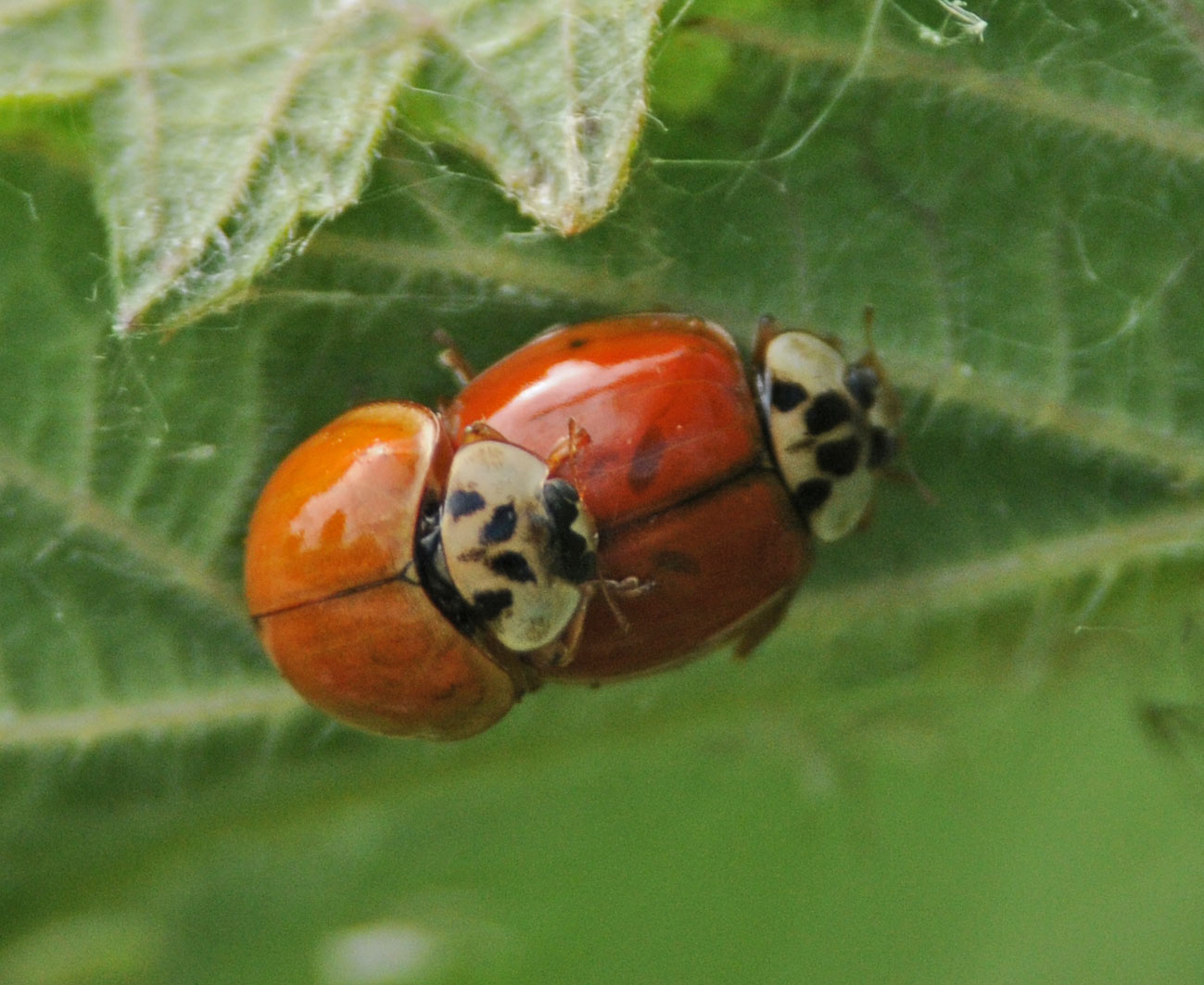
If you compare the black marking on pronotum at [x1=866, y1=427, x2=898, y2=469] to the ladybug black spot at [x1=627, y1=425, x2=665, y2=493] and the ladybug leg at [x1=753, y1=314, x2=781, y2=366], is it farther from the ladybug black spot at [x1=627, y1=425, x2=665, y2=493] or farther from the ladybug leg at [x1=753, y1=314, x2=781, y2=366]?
the ladybug black spot at [x1=627, y1=425, x2=665, y2=493]

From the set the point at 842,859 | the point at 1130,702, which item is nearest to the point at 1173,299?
the point at 1130,702

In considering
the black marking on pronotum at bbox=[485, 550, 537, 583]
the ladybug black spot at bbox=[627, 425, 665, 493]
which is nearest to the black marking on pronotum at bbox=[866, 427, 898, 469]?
the ladybug black spot at bbox=[627, 425, 665, 493]

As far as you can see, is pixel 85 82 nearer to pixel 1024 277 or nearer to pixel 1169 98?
pixel 1024 277

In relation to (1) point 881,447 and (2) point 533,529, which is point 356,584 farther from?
(1) point 881,447

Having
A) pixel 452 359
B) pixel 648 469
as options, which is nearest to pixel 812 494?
pixel 648 469

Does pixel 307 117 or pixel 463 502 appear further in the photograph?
pixel 463 502

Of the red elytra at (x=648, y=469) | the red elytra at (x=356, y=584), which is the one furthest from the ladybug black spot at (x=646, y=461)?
the red elytra at (x=356, y=584)
